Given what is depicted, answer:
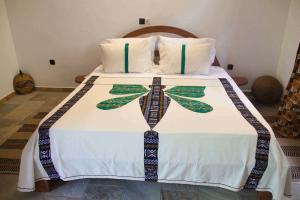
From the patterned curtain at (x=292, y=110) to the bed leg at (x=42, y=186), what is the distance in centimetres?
234

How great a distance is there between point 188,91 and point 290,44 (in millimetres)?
1718

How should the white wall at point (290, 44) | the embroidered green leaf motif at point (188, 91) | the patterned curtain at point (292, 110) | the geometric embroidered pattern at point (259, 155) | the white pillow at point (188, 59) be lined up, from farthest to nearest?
the white wall at point (290, 44), the white pillow at point (188, 59), the patterned curtain at point (292, 110), the embroidered green leaf motif at point (188, 91), the geometric embroidered pattern at point (259, 155)

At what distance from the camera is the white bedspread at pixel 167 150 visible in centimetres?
155

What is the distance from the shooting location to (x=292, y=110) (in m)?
2.45

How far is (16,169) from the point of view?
206 centimetres

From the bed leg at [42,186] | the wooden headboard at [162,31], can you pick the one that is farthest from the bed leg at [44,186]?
the wooden headboard at [162,31]

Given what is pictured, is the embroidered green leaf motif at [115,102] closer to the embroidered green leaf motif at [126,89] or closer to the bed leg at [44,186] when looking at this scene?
the embroidered green leaf motif at [126,89]

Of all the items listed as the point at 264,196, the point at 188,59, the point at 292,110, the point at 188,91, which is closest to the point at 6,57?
the point at 188,59

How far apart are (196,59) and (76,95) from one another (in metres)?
1.35

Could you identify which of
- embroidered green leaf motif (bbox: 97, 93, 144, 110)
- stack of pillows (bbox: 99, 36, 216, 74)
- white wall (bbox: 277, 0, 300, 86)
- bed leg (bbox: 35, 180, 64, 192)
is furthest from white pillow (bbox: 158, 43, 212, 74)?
bed leg (bbox: 35, 180, 64, 192)

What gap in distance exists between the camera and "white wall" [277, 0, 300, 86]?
2.85 meters

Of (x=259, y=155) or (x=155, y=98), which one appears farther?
(x=155, y=98)

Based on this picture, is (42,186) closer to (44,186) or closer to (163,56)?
(44,186)

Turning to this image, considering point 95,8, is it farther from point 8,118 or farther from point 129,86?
point 8,118
